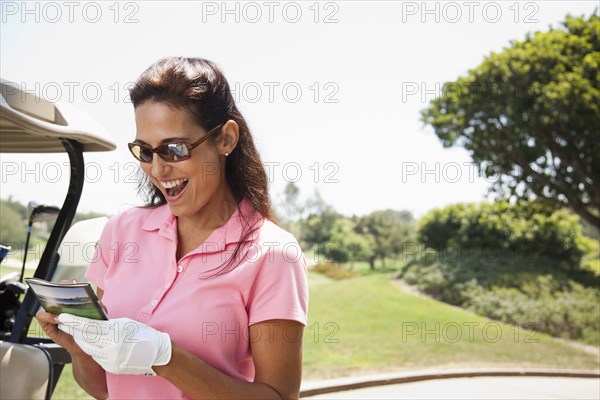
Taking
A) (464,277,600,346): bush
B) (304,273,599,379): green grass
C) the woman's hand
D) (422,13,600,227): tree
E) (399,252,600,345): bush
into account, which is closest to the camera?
the woman's hand

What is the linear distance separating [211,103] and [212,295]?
54 cm

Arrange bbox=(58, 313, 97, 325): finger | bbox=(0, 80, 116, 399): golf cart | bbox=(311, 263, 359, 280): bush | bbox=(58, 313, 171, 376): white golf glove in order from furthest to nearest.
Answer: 1. bbox=(311, 263, 359, 280): bush
2. bbox=(0, 80, 116, 399): golf cart
3. bbox=(58, 313, 97, 325): finger
4. bbox=(58, 313, 171, 376): white golf glove

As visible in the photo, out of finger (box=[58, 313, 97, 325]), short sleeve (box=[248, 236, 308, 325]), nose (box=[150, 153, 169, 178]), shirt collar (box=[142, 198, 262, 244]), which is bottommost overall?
finger (box=[58, 313, 97, 325])

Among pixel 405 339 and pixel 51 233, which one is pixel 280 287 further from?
pixel 405 339

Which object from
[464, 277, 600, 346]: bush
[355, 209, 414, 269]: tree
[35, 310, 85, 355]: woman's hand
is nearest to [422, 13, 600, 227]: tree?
[464, 277, 600, 346]: bush

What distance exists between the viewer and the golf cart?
2.57m

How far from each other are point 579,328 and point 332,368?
566cm

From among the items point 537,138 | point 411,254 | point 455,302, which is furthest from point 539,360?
point 411,254

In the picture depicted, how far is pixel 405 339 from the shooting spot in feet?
32.4

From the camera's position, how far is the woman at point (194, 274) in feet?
5.51

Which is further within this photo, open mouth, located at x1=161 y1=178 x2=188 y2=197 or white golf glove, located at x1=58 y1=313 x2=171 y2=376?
open mouth, located at x1=161 y1=178 x2=188 y2=197

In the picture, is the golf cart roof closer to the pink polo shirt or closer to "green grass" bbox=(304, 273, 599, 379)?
the pink polo shirt

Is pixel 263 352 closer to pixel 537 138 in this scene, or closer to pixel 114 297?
pixel 114 297

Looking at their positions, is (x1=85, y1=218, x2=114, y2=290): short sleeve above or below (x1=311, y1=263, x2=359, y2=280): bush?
above
